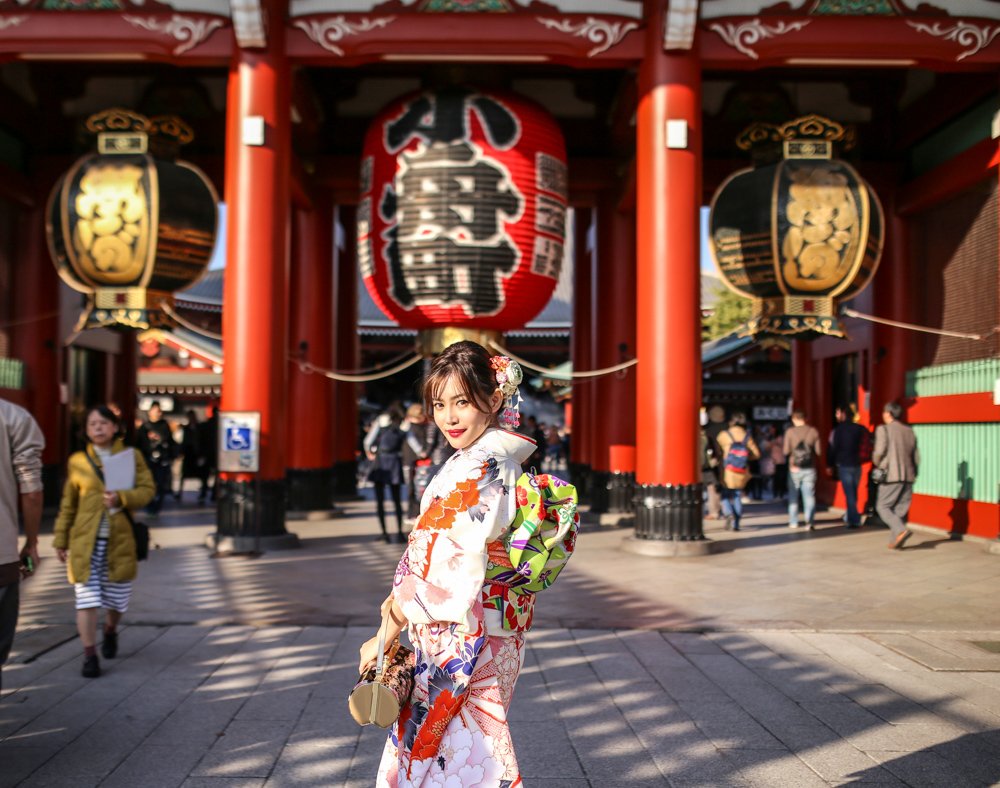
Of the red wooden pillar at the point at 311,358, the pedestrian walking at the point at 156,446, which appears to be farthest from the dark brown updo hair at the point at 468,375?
the pedestrian walking at the point at 156,446

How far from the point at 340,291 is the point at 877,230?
9533 mm

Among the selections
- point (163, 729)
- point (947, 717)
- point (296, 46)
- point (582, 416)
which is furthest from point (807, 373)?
point (163, 729)

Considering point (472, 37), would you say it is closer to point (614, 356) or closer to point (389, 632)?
point (614, 356)

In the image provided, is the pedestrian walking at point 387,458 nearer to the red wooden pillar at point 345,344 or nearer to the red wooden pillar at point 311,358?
the red wooden pillar at point 311,358

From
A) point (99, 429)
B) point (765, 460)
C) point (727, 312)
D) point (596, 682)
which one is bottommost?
point (596, 682)

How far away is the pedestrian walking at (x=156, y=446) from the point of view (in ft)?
46.7

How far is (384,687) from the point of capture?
2.34 metres

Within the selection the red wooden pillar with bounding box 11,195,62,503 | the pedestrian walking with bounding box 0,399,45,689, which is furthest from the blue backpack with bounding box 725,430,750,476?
the red wooden pillar with bounding box 11,195,62,503

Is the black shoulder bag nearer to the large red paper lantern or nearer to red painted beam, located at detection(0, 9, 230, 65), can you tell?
the large red paper lantern

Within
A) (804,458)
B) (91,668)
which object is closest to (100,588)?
(91,668)

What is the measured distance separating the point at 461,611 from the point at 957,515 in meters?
10.8

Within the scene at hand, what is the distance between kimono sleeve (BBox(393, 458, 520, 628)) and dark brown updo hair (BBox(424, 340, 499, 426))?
210 millimetres

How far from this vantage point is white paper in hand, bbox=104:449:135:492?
5.34 meters

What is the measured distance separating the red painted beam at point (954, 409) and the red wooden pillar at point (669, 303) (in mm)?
3542
